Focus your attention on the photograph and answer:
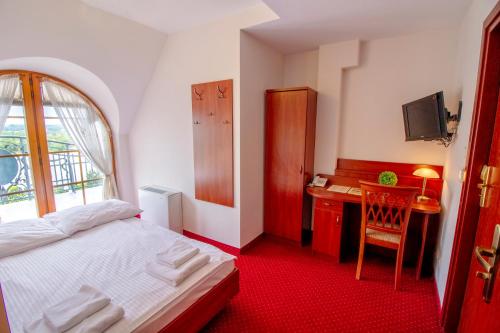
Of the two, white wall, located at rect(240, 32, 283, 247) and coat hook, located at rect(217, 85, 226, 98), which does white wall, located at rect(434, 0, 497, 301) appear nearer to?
white wall, located at rect(240, 32, 283, 247)

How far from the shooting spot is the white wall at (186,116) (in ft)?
8.26

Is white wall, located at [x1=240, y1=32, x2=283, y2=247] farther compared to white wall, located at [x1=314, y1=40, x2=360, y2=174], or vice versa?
white wall, located at [x1=314, y1=40, x2=360, y2=174]

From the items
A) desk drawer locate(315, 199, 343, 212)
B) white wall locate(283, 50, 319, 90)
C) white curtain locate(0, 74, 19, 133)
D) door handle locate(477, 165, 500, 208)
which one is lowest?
desk drawer locate(315, 199, 343, 212)

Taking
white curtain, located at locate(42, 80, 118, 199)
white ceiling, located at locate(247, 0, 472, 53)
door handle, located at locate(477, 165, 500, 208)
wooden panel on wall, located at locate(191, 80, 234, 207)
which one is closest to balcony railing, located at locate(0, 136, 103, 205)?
white curtain, located at locate(42, 80, 118, 199)

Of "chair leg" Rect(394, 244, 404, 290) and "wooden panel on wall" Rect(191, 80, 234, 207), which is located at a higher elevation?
"wooden panel on wall" Rect(191, 80, 234, 207)

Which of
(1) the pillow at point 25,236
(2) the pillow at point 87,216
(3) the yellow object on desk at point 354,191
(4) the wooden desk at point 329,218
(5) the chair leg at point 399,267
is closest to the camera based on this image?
(1) the pillow at point 25,236

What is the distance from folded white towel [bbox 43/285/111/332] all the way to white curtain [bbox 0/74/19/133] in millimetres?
2392

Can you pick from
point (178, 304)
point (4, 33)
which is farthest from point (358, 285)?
point (4, 33)

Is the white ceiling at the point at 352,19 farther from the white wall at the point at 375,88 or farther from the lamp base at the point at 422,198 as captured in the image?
the lamp base at the point at 422,198

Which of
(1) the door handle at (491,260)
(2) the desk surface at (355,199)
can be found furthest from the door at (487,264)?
(2) the desk surface at (355,199)

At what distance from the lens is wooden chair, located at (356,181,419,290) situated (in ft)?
6.75

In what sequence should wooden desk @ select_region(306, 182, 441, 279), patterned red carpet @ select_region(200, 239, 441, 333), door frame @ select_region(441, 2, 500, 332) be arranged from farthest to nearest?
wooden desk @ select_region(306, 182, 441, 279) < patterned red carpet @ select_region(200, 239, 441, 333) < door frame @ select_region(441, 2, 500, 332)

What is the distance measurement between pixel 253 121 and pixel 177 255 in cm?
166

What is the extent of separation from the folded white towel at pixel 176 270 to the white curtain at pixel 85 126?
7.77ft
